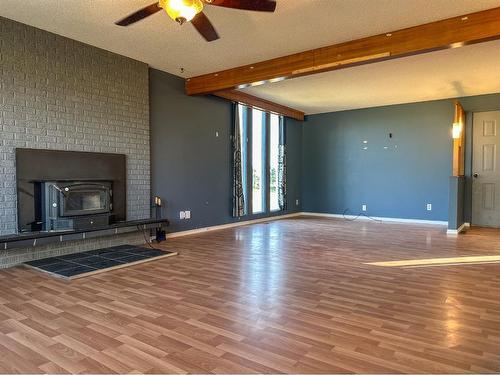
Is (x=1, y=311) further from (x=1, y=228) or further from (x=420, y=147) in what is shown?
(x=420, y=147)

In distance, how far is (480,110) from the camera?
680 centimetres

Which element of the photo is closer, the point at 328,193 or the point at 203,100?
the point at 203,100

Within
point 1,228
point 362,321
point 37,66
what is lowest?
point 362,321

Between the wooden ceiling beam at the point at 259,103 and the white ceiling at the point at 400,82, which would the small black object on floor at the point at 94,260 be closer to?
the wooden ceiling beam at the point at 259,103

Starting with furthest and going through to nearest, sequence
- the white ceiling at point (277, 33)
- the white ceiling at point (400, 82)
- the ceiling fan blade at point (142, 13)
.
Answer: the white ceiling at point (400, 82) → the white ceiling at point (277, 33) → the ceiling fan blade at point (142, 13)

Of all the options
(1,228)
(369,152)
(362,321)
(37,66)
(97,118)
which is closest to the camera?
(362,321)

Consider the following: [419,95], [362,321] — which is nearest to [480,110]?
[419,95]

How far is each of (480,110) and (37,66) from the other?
24.9 feet

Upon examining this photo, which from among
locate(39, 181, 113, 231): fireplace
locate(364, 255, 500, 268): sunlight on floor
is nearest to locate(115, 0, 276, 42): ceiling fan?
locate(39, 181, 113, 231): fireplace

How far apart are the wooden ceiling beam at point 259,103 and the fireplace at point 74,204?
267cm

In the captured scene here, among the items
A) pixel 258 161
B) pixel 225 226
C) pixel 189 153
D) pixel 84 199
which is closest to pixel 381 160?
pixel 258 161

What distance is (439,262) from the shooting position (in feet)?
12.8

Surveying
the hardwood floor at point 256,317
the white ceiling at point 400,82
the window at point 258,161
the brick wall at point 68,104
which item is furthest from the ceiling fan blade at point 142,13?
the window at point 258,161

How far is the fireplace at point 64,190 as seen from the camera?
3.82 metres
